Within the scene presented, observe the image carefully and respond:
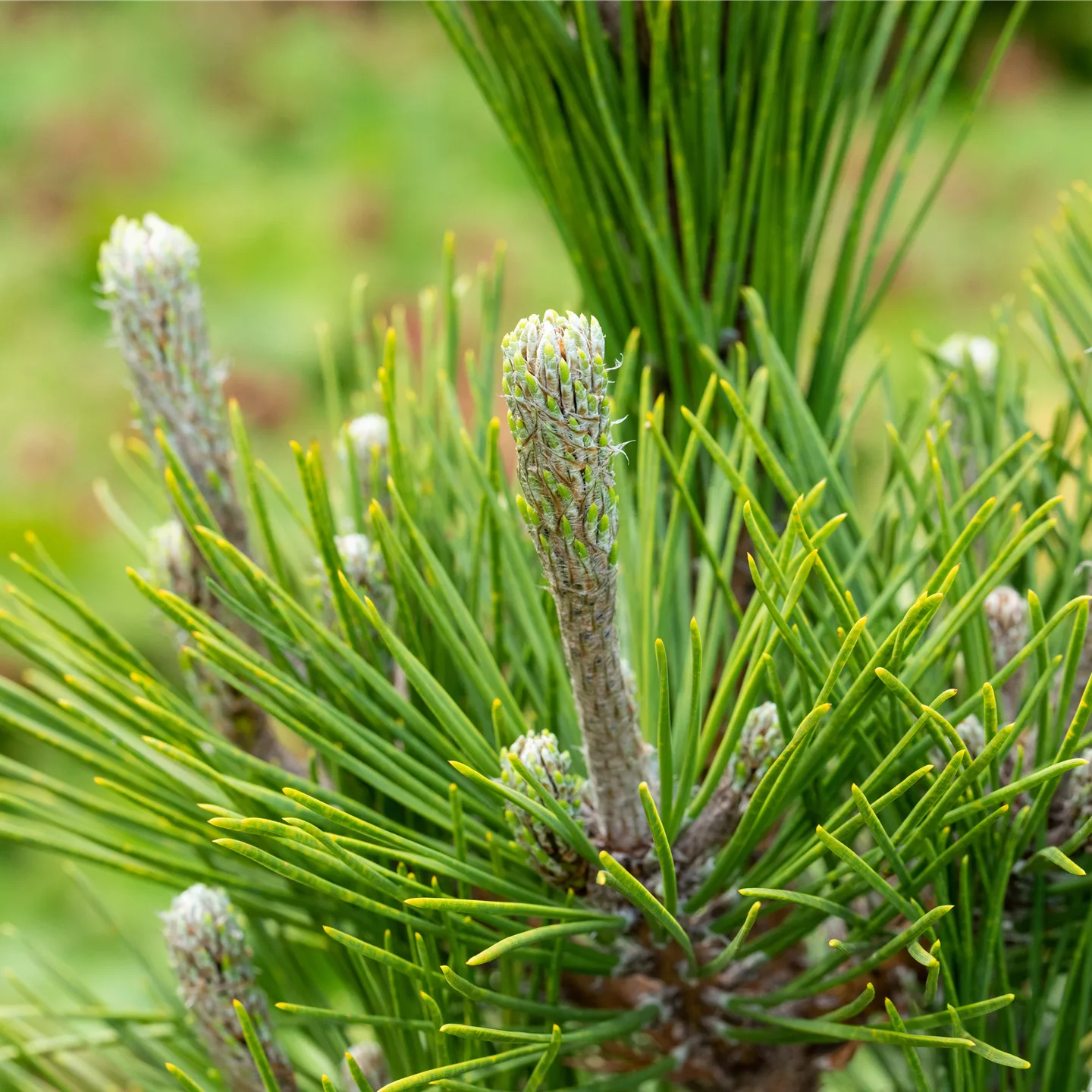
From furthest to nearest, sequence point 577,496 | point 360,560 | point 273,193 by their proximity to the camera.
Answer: point 273,193, point 360,560, point 577,496

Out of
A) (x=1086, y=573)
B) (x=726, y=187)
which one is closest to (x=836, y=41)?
(x=726, y=187)

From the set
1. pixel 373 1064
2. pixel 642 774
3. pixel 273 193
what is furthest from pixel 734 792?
pixel 273 193

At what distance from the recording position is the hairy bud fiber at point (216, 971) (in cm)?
26

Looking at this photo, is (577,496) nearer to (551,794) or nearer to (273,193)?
(551,794)

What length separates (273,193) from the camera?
6.90ft

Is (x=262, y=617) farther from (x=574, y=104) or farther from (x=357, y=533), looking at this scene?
(x=574, y=104)

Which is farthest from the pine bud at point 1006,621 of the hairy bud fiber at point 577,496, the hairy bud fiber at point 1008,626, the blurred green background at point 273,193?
the blurred green background at point 273,193

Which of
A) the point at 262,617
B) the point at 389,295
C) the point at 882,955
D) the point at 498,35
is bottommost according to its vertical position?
the point at 882,955

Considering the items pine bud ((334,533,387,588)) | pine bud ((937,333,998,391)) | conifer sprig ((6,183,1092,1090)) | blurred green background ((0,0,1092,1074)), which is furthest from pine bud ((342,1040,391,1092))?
blurred green background ((0,0,1092,1074))

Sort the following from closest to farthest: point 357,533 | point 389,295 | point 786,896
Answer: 1. point 786,896
2. point 357,533
3. point 389,295

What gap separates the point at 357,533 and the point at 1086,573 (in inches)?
7.2

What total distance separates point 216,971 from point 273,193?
2013 millimetres

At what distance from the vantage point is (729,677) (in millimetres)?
238

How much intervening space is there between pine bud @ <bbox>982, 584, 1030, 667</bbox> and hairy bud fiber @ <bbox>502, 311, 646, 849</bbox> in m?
0.11
